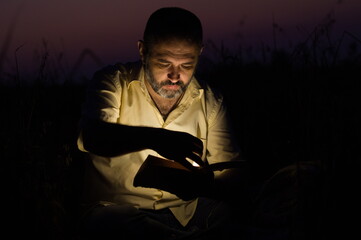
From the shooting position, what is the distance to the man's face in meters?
3.06

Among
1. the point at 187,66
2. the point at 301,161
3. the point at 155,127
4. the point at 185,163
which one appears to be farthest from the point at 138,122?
the point at 301,161

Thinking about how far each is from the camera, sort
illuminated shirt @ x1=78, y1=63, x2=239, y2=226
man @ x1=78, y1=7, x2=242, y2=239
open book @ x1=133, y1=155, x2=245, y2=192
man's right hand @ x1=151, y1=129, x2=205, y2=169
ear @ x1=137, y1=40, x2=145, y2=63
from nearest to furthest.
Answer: man's right hand @ x1=151, y1=129, x2=205, y2=169, open book @ x1=133, y1=155, x2=245, y2=192, man @ x1=78, y1=7, x2=242, y2=239, illuminated shirt @ x1=78, y1=63, x2=239, y2=226, ear @ x1=137, y1=40, x2=145, y2=63

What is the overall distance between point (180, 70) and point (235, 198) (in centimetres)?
120

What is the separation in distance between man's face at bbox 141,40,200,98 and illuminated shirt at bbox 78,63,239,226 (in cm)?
14

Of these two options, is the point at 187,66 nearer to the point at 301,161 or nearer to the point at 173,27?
the point at 173,27

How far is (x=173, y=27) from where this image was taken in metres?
Answer: 3.06

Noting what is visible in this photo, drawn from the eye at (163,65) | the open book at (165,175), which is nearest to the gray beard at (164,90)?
the eye at (163,65)

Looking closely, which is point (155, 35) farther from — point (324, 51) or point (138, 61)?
point (324, 51)

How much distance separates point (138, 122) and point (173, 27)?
827mm

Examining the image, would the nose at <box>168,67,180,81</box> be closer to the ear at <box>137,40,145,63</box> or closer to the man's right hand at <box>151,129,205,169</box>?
the ear at <box>137,40,145,63</box>

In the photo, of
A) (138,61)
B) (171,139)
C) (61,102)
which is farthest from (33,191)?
(61,102)

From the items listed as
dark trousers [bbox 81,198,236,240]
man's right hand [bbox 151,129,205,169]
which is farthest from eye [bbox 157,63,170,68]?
dark trousers [bbox 81,198,236,240]

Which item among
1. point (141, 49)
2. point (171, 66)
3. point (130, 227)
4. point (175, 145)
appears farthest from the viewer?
point (141, 49)

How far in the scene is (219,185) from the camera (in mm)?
3174
